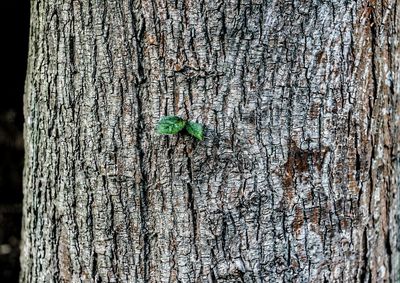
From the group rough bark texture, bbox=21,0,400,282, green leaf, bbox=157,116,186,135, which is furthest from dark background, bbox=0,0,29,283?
green leaf, bbox=157,116,186,135

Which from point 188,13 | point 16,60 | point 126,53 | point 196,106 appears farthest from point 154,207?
point 16,60

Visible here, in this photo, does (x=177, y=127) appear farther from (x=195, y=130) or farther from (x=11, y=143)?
(x=11, y=143)

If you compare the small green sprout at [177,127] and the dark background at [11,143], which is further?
the dark background at [11,143]

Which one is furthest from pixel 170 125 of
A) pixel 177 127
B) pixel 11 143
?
pixel 11 143

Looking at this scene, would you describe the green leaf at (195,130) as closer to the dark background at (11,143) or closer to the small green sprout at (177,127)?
the small green sprout at (177,127)

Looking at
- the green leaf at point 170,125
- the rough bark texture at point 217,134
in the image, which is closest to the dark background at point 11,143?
the rough bark texture at point 217,134

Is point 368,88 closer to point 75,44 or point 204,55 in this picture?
point 204,55
